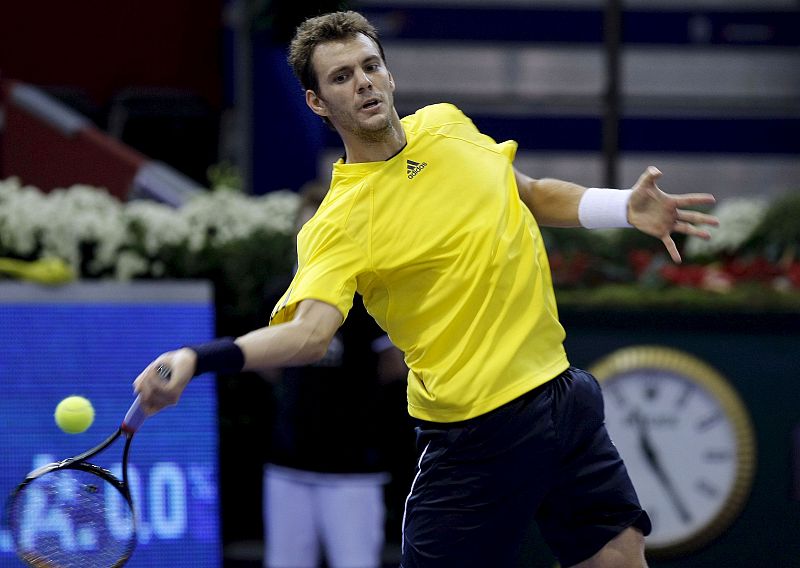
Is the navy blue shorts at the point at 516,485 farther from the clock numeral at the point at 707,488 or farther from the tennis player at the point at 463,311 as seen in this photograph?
the clock numeral at the point at 707,488

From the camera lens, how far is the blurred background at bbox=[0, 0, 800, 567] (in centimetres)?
608

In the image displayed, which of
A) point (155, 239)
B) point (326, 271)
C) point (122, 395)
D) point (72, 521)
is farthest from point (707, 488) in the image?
point (72, 521)

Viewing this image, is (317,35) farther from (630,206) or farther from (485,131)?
(485,131)

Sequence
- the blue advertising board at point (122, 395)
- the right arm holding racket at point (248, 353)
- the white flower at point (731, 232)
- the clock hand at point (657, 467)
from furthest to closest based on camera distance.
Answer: the white flower at point (731, 232) → the clock hand at point (657, 467) → the blue advertising board at point (122, 395) → the right arm holding racket at point (248, 353)

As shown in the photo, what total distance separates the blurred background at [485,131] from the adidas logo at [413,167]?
2.00m

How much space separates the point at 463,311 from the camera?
3.53m

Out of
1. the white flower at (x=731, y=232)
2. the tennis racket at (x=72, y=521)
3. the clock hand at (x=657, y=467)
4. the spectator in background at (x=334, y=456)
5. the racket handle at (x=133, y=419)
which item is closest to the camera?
the racket handle at (x=133, y=419)

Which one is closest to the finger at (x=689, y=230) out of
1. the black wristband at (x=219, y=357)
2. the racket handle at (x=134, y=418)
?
the black wristband at (x=219, y=357)

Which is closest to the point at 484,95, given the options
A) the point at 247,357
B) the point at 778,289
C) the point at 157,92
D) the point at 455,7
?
the point at 455,7

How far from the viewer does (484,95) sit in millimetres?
10844

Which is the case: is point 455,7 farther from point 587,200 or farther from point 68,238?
point 587,200

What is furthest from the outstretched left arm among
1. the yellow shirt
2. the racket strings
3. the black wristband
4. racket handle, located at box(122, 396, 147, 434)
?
the racket strings

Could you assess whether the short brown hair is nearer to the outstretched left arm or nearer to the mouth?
the mouth

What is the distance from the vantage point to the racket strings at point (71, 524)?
3311 millimetres
